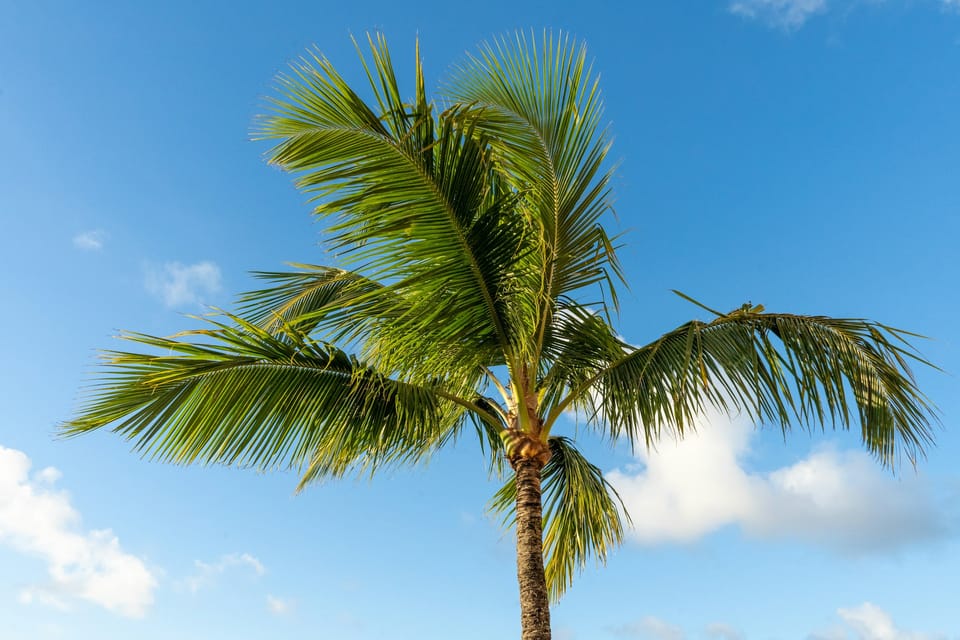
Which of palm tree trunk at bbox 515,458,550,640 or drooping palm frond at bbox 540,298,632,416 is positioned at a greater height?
drooping palm frond at bbox 540,298,632,416

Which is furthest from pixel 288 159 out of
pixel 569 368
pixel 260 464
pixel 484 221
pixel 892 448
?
pixel 892 448

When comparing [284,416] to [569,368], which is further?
[569,368]

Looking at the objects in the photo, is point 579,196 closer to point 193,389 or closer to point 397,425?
point 397,425

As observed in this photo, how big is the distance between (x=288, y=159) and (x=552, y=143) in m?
1.88

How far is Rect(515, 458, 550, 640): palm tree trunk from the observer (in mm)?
5473

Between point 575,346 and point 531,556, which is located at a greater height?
point 575,346

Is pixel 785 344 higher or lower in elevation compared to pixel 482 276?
lower

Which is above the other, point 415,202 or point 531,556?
point 415,202

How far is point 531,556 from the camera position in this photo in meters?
5.63

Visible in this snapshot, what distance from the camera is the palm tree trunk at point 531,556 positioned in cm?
547

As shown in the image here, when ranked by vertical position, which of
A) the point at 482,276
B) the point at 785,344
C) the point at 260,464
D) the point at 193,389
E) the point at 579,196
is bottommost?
the point at 260,464

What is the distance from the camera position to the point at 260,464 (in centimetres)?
572

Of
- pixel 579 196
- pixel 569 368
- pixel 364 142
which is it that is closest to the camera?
pixel 364 142

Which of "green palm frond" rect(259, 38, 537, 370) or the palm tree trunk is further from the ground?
"green palm frond" rect(259, 38, 537, 370)
